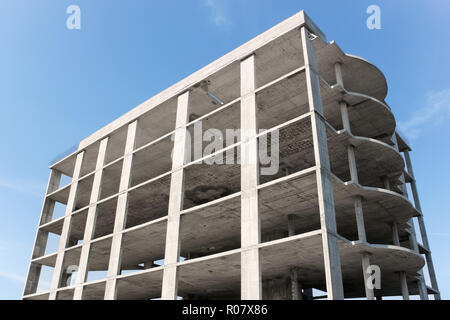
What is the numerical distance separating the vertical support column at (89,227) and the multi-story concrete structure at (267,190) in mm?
103

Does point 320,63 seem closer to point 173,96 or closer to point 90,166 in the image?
point 173,96

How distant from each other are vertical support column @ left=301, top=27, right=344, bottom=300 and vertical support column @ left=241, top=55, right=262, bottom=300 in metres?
3.23

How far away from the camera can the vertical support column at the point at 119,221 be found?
2469 cm

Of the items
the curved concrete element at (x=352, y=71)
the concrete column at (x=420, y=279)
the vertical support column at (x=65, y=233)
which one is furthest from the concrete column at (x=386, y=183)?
the vertical support column at (x=65, y=233)

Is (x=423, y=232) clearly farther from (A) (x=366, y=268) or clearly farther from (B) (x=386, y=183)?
(A) (x=366, y=268)

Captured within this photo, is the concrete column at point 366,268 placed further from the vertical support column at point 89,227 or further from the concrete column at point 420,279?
the vertical support column at point 89,227

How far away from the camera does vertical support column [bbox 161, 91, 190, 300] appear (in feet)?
70.3

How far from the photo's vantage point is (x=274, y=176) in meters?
26.4

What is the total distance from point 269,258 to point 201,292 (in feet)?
31.8

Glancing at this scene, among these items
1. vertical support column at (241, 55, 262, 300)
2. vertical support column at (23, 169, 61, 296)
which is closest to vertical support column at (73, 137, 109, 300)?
vertical support column at (23, 169, 61, 296)
